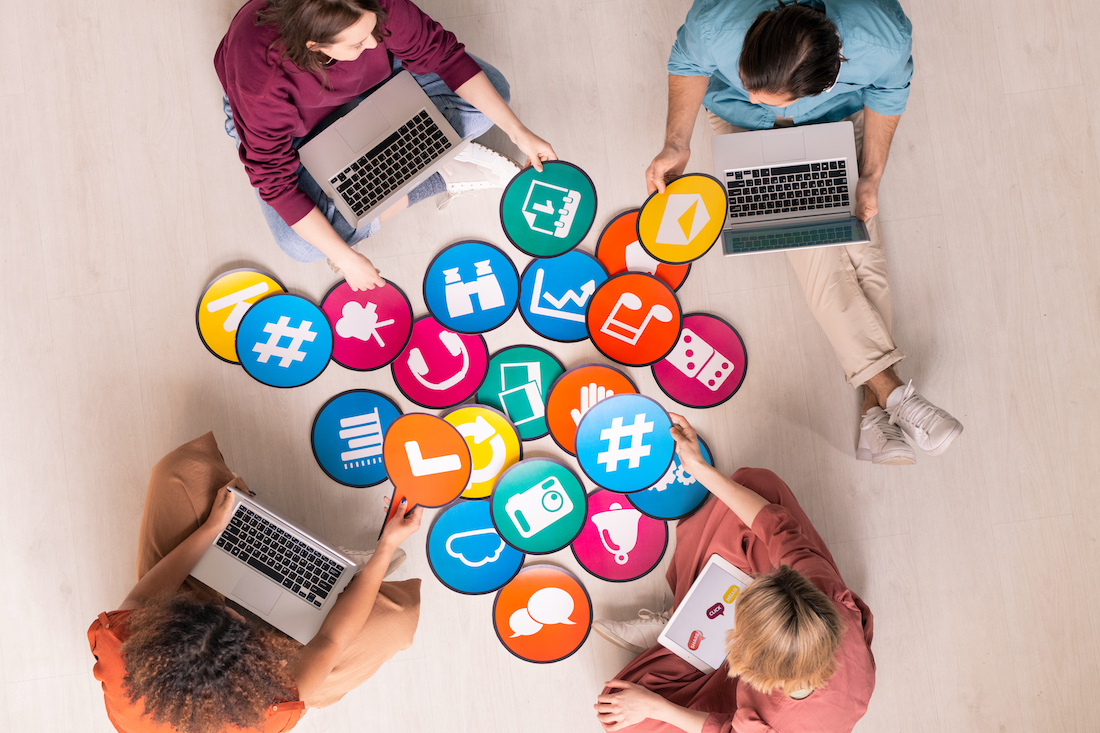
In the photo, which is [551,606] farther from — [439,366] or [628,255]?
[628,255]

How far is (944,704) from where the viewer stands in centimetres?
213

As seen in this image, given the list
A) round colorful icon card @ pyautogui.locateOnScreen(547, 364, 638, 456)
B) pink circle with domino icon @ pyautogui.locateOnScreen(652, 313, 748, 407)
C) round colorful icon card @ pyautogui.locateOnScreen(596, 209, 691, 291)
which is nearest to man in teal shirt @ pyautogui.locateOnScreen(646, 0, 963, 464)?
round colorful icon card @ pyautogui.locateOnScreen(596, 209, 691, 291)

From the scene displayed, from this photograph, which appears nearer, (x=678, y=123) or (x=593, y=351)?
(x=678, y=123)

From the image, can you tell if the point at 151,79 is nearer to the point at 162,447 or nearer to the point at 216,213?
the point at 216,213

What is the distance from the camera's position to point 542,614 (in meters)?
2.11

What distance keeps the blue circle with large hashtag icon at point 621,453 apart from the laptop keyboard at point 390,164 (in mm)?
900

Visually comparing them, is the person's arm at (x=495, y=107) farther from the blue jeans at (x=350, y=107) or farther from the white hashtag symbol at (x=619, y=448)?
the white hashtag symbol at (x=619, y=448)

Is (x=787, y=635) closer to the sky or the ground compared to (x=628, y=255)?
closer to the ground

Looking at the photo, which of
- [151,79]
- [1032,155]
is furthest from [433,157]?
[1032,155]

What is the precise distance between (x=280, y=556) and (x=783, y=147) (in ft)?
5.86

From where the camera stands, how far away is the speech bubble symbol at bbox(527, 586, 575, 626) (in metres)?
2.11

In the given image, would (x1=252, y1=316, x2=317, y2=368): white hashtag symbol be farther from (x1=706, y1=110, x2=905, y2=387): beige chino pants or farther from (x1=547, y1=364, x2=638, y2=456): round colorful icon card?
(x1=706, y1=110, x2=905, y2=387): beige chino pants

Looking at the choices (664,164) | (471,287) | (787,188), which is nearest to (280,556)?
(471,287)

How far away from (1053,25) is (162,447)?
10.7 ft
